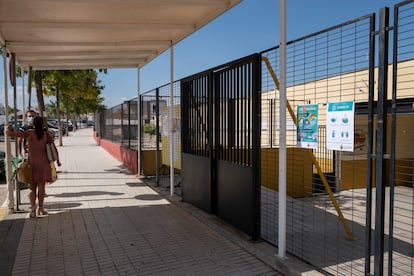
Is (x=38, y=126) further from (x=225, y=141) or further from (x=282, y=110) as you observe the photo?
(x=282, y=110)

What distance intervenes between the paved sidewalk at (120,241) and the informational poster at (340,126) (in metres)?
1.65

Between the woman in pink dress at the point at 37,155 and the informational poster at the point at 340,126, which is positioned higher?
the informational poster at the point at 340,126

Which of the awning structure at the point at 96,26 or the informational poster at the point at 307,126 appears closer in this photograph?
the informational poster at the point at 307,126

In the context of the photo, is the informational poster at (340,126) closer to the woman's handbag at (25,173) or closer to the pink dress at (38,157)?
the pink dress at (38,157)

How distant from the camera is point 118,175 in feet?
36.9

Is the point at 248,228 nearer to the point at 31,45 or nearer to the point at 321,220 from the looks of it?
the point at 321,220

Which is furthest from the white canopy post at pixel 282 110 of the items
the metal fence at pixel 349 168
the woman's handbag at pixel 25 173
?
the woman's handbag at pixel 25 173

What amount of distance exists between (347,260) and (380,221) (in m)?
1.49

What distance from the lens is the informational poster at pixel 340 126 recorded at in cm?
327

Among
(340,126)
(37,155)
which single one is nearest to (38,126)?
(37,155)

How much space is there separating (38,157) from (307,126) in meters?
4.59

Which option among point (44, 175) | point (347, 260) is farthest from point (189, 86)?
point (347, 260)

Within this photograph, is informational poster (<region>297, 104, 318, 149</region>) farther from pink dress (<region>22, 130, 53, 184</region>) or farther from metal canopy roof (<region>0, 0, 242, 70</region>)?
pink dress (<region>22, 130, 53, 184</region>)

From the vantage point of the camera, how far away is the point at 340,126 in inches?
134
